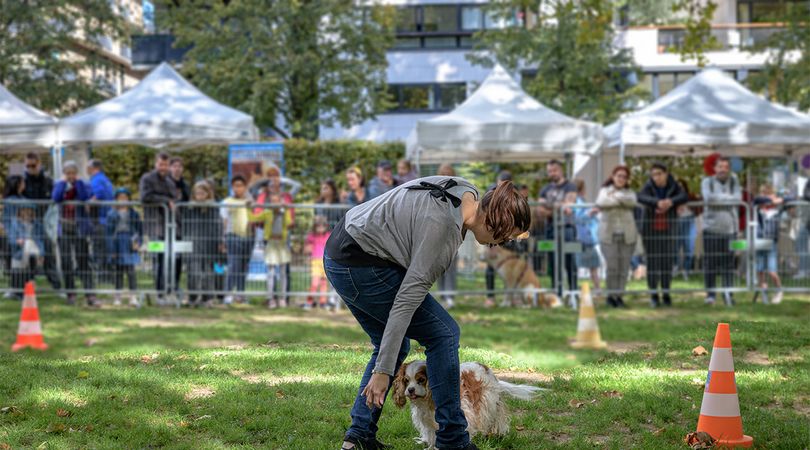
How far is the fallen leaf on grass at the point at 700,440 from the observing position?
580 centimetres

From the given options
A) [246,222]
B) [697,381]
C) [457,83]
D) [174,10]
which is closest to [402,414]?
[697,381]

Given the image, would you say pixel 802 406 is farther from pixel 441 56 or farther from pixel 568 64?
pixel 441 56

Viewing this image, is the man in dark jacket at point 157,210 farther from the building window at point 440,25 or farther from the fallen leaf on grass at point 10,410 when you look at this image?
the building window at point 440,25

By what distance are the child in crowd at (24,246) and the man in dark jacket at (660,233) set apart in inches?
355

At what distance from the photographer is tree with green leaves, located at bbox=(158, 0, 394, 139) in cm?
3253

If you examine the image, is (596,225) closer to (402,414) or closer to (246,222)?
(246,222)

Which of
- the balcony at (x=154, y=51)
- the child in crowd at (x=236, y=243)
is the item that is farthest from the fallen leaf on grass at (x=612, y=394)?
the balcony at (x=154, y=51)

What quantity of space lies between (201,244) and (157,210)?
0.83m

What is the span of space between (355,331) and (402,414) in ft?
18.5

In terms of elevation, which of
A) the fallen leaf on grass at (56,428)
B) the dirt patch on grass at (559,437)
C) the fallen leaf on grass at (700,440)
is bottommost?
the dirt patch on grass at (559,437)

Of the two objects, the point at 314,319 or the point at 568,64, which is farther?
the point at 568,64

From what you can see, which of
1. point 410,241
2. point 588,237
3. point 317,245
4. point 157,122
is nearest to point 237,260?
point 317,245

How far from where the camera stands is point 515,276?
1488 centimetres

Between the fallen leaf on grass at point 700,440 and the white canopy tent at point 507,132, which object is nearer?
the fallen leaf on grass at point 700,440
